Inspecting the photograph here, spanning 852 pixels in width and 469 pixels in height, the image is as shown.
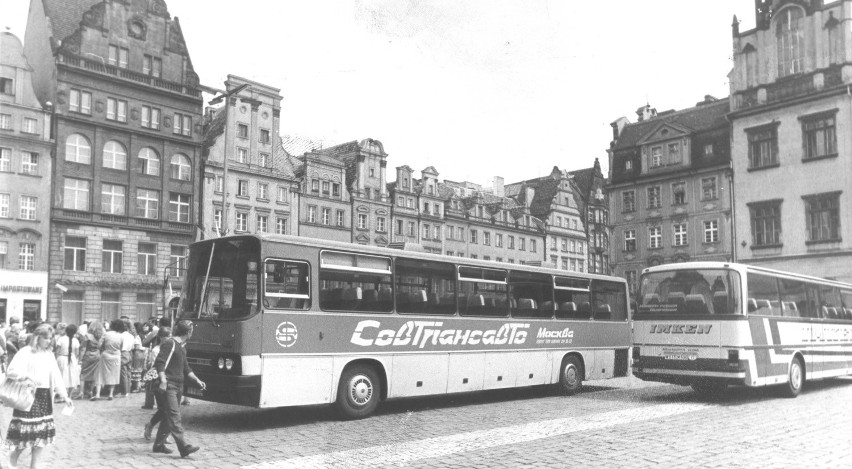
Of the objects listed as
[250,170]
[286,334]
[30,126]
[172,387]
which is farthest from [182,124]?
[172,387]

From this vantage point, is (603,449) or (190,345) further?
(190,345)

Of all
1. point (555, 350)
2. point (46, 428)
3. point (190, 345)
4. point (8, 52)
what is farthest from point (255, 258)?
point (8, 52)

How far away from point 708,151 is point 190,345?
4888cm

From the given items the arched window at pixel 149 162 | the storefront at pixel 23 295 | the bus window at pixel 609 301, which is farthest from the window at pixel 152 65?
the bus window at pixel 609 301

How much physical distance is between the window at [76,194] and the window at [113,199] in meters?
1.07

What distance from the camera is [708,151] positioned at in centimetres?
5447

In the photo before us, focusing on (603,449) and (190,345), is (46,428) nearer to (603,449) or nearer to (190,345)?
(190,345)

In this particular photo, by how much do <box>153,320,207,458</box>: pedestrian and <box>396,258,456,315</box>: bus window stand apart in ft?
15.9

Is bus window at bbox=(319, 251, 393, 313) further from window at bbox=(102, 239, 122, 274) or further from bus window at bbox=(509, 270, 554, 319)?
window at bbox=(102, 239, 122, 274)

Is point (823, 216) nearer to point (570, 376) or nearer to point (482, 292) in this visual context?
point (570, 376)

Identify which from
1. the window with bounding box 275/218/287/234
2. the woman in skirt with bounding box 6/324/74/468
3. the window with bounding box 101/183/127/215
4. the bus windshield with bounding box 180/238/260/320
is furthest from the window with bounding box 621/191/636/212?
the woman in skirt with bounding box 6/324/74/468

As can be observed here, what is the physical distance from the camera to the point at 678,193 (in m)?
55.8

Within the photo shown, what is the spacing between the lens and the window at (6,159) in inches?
1716

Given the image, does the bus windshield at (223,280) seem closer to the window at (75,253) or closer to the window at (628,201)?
the window at (75,253)
